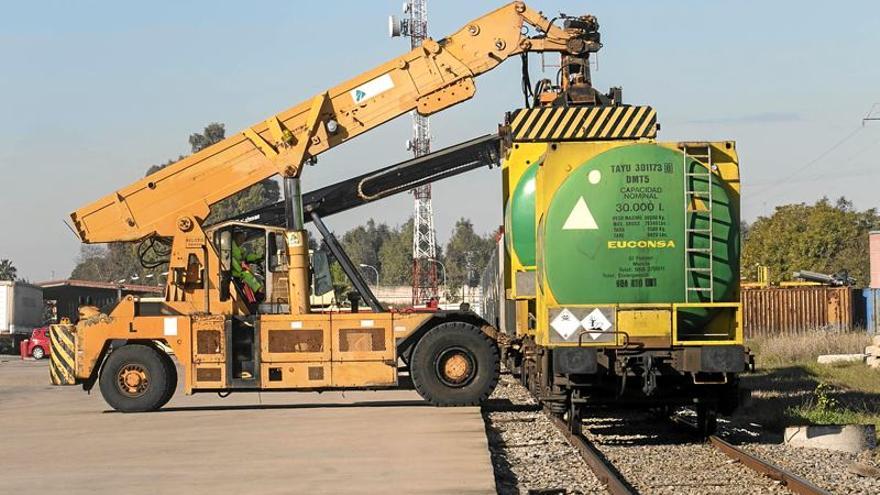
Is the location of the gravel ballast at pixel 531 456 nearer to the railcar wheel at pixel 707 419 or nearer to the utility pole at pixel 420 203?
the railcar wheel at pixel 707 419

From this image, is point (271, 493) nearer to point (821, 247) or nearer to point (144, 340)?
point (144, 340)

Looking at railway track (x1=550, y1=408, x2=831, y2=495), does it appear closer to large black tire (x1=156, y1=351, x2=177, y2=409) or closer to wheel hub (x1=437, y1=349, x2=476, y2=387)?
wheel hub (x1=437, y1=349, x2=476, y2=387)

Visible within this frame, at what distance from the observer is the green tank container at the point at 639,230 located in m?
14.0

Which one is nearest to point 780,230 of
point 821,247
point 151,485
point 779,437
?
point 821,247

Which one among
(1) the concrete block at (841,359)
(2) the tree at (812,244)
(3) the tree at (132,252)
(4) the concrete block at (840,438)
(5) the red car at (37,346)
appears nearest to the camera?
(4) the concrete block at (840,438)

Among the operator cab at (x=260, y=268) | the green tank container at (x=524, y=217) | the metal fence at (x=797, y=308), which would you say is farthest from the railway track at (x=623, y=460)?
the metal fence at (x=797, y=308)

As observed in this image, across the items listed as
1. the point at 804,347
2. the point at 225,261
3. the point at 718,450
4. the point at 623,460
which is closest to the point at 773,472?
the point at 623,460

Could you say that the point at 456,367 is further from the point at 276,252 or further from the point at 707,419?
the point at 707,419

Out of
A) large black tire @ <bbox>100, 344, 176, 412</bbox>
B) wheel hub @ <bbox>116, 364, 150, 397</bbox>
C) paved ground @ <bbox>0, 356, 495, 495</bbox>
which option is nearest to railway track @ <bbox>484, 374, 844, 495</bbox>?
paved ground @ <bbox>0, 356, 495, 495</bbox>

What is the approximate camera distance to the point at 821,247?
93.0 metres

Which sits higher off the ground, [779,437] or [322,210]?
[322,210]

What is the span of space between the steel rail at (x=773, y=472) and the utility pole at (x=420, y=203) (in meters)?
53.2

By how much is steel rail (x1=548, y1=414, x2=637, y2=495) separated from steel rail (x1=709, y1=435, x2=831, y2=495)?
127 centimetres

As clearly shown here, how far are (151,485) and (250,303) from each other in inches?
354
